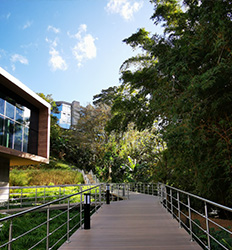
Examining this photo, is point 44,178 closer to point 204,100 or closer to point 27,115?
point 27,115

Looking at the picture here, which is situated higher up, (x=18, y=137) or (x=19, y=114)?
(x=19, y=114)

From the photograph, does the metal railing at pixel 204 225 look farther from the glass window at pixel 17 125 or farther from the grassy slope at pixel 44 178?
the grassy slope at pixel 44 178

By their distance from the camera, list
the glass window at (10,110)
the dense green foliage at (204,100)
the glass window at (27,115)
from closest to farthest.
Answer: the dense green foliage at (204,100) → the glass window at (10,110) → the glass window at (27,115)

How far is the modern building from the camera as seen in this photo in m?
12.1

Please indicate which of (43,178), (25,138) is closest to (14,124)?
(25,138)

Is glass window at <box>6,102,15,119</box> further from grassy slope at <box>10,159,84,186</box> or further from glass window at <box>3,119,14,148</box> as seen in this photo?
grassy slope at <box>10,159,84,186</box>

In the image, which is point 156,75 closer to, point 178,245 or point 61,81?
point 178,245

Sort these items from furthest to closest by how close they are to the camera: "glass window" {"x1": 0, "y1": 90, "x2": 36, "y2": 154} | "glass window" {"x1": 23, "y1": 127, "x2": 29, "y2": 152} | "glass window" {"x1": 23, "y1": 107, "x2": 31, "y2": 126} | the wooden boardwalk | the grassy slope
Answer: the grassy slope → "glass window" {"x1": 23, "y1": 107, "x2": 31, "y2": 126} → "glass window" {"x1": 23, "y1": 127, "x2": 29, "y2": 152} → "glass window" {"x1": 0, "y1": 90, "x2": 36, "y2": 154} → the wooden boardwalk

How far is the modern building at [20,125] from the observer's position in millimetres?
12057

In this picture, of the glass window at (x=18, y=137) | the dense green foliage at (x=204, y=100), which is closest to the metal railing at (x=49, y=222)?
the glass window at (x=18, y=137)

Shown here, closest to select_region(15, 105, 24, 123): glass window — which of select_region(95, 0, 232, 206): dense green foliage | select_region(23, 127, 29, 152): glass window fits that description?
select_region(23, 127, 29, 152): glass window

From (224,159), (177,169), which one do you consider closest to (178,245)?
(224,159)

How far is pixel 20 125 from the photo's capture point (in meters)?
13.6

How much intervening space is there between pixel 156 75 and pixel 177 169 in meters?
4.01
